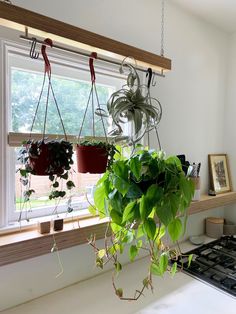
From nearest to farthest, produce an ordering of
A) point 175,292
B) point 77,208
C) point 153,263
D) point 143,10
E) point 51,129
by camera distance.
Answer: point 153,263
point 175,292
point 51,129
point 77,208
point 143,10

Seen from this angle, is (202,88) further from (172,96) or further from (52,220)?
(52,220)

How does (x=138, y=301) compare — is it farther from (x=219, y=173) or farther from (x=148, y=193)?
(x=219, y=173)

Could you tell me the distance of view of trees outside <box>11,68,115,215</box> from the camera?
3.81 ft

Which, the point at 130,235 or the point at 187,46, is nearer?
the point at 130,235

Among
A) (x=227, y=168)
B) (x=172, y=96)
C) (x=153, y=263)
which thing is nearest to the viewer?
(x=153, y=263)

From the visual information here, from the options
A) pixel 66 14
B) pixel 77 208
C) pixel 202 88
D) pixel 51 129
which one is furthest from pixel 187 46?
pixel 77 208

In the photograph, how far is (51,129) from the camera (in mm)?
1253

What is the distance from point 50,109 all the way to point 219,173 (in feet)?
4.70

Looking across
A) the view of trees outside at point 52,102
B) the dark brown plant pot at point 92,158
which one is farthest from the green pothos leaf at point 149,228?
the view of trees outside at point 52,102

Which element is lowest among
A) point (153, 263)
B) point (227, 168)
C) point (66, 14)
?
point (153, 263)

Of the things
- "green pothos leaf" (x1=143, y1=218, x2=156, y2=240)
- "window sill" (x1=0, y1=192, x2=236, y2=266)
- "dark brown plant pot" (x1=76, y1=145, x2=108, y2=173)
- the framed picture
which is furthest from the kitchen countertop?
the framed picture

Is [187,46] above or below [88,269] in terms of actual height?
above

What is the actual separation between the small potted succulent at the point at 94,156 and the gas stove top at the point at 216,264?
1.99 feet

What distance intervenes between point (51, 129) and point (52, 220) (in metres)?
0.44
